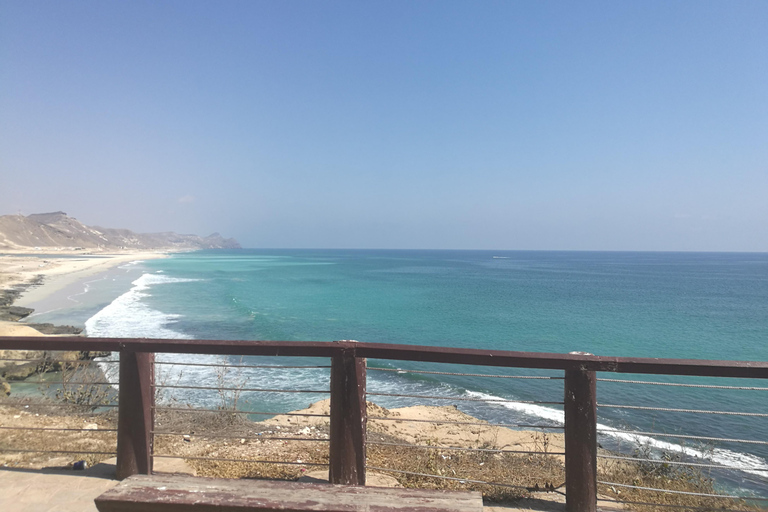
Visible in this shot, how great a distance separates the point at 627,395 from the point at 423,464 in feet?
→ 48.8

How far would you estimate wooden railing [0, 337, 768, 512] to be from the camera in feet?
11.0

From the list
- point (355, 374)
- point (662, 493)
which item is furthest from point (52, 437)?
point (662, 493)

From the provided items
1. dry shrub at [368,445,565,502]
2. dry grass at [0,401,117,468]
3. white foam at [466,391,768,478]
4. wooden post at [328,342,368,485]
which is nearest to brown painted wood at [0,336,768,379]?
wooden post at [328,342,368,485]

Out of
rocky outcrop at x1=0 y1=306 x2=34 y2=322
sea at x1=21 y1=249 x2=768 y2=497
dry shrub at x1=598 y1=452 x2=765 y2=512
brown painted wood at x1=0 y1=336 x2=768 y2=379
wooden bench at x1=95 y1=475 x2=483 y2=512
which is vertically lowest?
sea at x1=21 y1=249 x2=768 y2=497

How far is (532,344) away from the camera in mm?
28109

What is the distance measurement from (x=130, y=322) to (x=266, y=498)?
2892 centimetres

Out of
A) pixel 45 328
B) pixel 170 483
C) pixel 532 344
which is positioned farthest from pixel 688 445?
pixel 45 328

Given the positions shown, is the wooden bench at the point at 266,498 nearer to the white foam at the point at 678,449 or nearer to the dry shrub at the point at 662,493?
the dry shrub at the point at 662,493

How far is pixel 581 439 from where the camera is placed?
136 inches

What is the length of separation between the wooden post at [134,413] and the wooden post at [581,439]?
3.44 metres

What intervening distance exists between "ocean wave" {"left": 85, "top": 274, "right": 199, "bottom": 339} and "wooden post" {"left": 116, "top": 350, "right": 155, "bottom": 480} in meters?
18.2

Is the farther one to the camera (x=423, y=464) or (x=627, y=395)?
(x=627, y=395)

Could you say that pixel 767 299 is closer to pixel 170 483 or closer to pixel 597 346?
pixel 597 346

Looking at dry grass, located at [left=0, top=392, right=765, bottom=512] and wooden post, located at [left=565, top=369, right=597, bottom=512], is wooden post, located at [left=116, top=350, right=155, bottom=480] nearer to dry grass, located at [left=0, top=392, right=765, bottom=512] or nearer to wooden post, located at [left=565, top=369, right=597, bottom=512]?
dry grass, located at [left=0, top=392, right=765, bottom=512]
